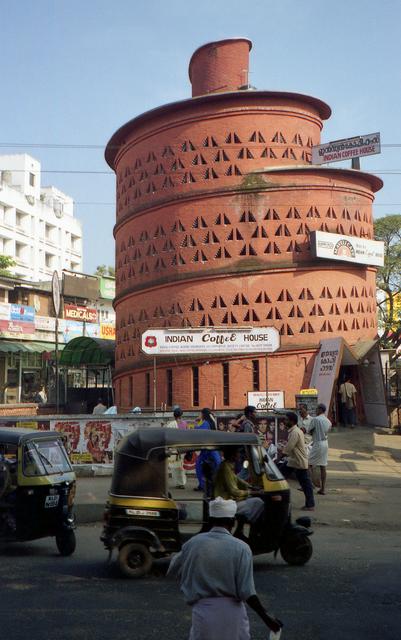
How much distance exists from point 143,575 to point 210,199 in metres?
19.3

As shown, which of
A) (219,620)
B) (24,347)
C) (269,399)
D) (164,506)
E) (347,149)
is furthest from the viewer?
(24,347)

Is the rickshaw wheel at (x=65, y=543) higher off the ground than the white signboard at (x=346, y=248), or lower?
lower

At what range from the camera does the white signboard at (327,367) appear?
2339 cm

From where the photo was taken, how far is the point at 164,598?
287 inches

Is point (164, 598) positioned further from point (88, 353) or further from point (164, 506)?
point (88, 353)

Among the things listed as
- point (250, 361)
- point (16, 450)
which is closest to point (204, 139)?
point (250, 361)

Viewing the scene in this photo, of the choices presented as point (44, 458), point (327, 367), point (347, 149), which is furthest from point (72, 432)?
point (347, 149)

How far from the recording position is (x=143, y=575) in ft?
27.1

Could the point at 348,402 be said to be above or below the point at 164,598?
above

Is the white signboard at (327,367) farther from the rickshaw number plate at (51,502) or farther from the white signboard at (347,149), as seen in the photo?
the rickshaw number plate at (51,502)

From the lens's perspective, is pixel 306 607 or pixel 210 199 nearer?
pixel 306 607

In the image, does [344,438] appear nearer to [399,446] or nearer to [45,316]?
[399,446]

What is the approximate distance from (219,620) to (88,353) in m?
32.3

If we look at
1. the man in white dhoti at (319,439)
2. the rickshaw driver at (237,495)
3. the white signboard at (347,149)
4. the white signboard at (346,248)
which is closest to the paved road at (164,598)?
the rickshaw driver at (237,495)
